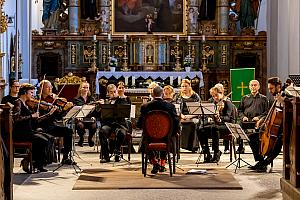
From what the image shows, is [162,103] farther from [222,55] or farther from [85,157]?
[222,55]

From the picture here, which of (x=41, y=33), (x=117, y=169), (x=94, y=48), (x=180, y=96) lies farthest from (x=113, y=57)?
(x=117, y=169)

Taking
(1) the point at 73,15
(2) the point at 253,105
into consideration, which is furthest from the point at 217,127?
(1) the point at 73,15

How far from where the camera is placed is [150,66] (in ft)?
66.5

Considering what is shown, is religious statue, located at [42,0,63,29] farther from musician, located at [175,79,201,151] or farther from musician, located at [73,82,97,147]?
musician, located at [175,79,201,151]

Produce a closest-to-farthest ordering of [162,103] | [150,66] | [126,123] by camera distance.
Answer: [162,103]
[126,123]
[150,66]

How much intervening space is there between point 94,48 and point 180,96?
834 cm

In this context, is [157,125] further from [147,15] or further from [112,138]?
[147,15]

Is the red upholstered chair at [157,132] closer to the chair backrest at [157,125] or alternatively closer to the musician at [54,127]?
the chair backrest at [157,125]

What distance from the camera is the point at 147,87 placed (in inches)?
734

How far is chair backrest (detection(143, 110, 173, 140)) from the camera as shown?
9.64 m

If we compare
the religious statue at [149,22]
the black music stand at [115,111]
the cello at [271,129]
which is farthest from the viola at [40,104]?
the religious statue at [149,22]

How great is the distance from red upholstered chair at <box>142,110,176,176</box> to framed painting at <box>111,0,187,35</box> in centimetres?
1123

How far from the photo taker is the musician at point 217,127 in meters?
11.4

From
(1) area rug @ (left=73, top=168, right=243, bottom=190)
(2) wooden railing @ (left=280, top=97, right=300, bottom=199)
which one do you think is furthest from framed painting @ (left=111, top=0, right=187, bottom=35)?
A: (2) wooden railing @ (left=280, top=97, right=300, bottom=199)
